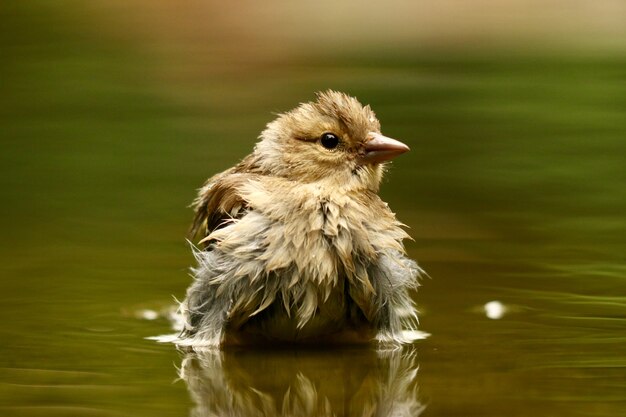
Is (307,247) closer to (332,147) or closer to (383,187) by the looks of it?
(332,147)

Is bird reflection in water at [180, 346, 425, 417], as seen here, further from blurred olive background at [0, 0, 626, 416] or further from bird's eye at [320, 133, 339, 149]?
bird's eye at [320, 133, 339, 149]

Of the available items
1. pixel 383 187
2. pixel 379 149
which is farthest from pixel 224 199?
pixel 383 187

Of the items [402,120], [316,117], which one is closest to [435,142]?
[402,120]

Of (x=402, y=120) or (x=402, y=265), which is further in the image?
(x=402, y=120)

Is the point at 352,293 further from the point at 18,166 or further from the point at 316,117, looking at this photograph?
the point at 18,166

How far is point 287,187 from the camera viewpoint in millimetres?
4816

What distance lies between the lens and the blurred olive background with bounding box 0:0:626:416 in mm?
4344

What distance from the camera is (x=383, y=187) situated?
8.16 metres

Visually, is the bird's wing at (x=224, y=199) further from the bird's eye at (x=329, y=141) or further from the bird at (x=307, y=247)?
the bird's eye at (x=329, y=141)

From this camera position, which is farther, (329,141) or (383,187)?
(383,187)

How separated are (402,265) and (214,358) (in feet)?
2.65

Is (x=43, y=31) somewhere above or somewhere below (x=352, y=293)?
above

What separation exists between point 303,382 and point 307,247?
61 centimetres

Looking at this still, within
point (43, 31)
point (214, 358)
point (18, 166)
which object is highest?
point (43, 31)
